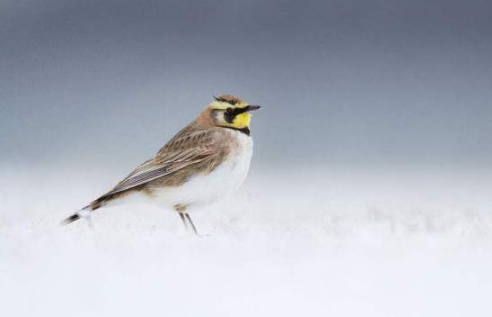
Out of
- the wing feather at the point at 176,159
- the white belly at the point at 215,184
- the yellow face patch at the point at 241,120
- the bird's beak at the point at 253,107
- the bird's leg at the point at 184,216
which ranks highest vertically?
the bird's beak at the point at 253,107

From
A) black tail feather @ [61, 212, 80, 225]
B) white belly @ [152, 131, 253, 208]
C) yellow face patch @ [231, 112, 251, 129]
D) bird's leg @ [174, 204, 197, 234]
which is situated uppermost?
yellow face patch @ [231, 112, 251, 129]

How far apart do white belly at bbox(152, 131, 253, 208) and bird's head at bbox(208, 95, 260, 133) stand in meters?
0.07

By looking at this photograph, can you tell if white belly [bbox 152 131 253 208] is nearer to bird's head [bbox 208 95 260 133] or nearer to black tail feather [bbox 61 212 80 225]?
bird's head [bbox 208 95 260 133]

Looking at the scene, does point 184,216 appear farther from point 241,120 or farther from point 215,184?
point 241,120

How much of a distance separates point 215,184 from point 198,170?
0.27 ft

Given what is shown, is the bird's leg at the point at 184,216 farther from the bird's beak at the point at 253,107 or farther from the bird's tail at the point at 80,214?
the bird's beak at the point at 253,107

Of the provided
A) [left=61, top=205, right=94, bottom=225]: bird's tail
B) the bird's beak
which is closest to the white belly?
→ the bird's beak

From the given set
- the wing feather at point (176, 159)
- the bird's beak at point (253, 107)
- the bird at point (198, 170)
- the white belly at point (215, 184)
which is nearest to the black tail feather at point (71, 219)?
the bird at point (198, 170)

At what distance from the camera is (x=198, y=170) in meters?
3.26

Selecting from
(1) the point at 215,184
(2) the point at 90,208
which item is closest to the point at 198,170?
(1) the point at 215,184

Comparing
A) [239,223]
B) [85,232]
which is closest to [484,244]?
[239,223]

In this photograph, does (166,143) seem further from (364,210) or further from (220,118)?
(364,210)

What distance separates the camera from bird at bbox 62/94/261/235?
3.23m

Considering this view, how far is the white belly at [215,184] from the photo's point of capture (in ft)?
10.6
